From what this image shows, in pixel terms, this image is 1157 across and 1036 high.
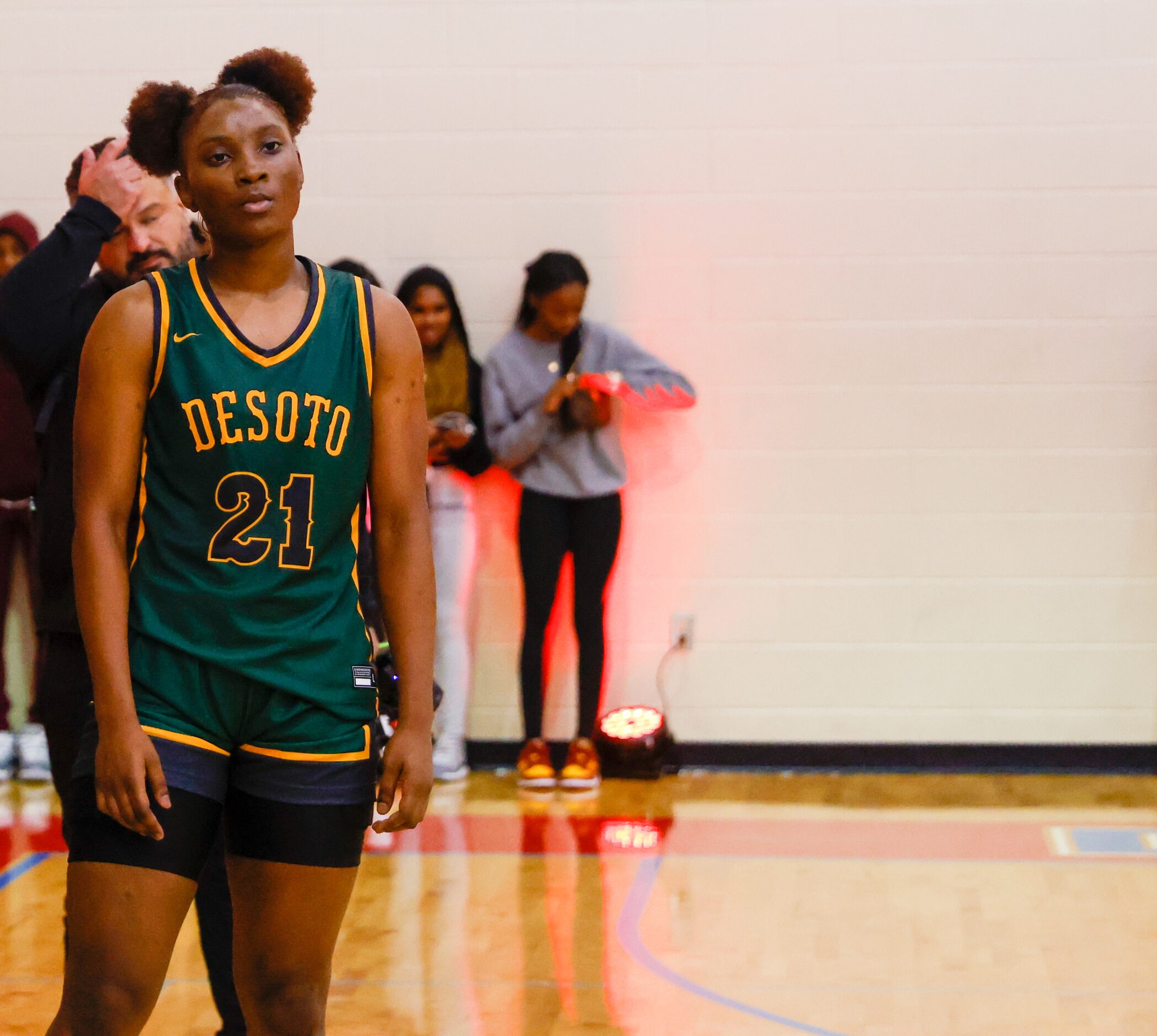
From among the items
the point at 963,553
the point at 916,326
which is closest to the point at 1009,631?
the point at 963,553

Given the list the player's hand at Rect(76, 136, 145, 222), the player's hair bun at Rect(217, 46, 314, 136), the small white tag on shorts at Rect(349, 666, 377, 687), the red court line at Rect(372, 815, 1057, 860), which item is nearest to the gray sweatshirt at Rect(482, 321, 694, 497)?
the red court line at Rect(372, 815, 1057, 860)

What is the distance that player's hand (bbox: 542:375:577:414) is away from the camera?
479 centimetres

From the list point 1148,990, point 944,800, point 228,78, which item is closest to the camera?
point 228,78

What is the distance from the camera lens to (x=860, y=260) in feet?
16.5

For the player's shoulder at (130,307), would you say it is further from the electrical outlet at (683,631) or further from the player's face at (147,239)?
the electrical outlet at (683,631)

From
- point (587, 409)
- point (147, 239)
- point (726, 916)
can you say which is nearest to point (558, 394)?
point (587, 409)

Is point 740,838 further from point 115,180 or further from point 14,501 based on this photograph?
point 115,180

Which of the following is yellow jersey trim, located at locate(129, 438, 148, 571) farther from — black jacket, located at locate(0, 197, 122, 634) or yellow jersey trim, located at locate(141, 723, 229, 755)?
black jacket, located at locate(0, 197, 122, 634)

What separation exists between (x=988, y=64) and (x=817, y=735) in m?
2.20

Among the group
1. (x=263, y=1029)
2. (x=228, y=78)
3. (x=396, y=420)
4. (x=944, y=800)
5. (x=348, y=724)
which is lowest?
(x=944, y=800)

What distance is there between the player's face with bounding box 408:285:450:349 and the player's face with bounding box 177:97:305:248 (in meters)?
3.18

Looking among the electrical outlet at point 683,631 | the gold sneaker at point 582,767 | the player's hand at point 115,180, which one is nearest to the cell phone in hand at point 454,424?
the electrical outlet at point 683,631

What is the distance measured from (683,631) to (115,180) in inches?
122

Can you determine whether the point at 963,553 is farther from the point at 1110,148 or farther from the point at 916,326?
the point at 1110,148
